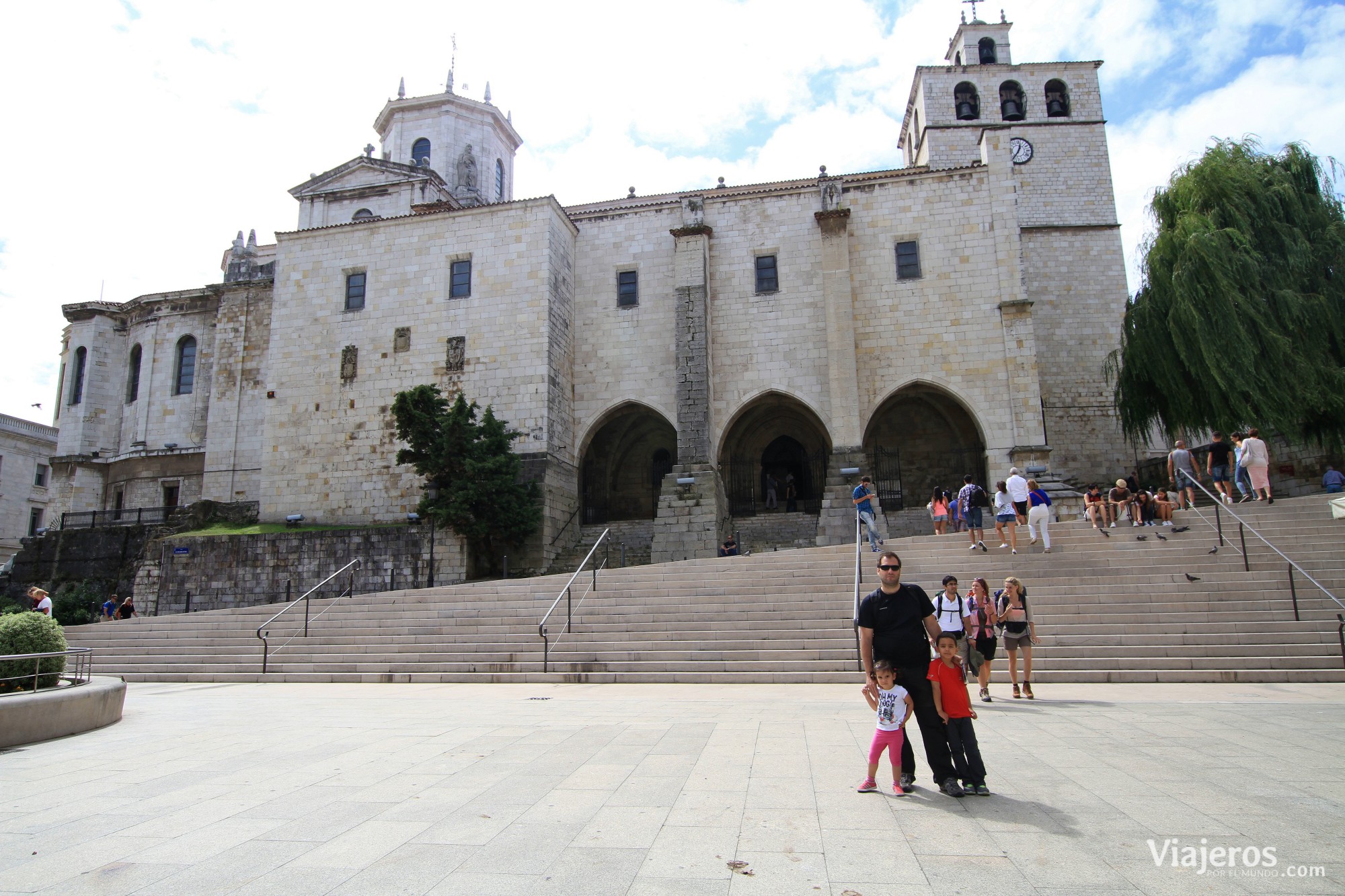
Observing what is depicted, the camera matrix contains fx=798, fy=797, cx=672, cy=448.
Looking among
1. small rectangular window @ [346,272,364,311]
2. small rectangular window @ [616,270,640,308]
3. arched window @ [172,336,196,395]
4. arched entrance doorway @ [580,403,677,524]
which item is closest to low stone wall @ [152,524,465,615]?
arched entrance doorway @ [580,403,677,524]

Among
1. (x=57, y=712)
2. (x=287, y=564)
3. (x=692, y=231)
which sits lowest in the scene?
(x=57, y=712)

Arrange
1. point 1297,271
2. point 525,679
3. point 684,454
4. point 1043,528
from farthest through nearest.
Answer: point 684,454
point 1297,271
point 1043,528
point 525,679

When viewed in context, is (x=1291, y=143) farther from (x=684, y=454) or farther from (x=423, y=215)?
(x=423, y=215)

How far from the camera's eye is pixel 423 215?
25.1 meters

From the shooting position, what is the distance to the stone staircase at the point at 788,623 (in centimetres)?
1025

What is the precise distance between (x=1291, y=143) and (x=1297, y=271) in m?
A: 3.70

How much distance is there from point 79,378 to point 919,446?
32564 mm

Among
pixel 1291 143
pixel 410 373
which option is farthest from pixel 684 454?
pixel 1291 143

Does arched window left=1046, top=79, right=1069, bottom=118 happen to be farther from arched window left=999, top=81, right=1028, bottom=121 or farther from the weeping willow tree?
the weeping willow tree

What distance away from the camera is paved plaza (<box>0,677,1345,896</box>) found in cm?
342

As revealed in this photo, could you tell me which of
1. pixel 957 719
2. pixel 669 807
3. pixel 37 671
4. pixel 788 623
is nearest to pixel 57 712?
pixel 37 671

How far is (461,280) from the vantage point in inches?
963

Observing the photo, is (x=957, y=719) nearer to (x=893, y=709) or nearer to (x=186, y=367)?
(x=893, y=709)

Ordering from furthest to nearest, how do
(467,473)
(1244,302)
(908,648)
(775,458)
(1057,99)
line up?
(1057,99), (775,458), (467,473), (1244,302), (908,648)
